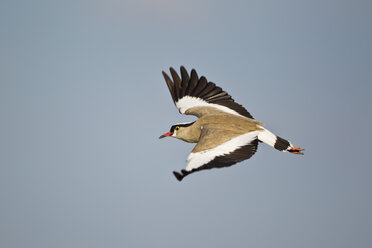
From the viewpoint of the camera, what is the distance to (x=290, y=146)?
12164 millimetres

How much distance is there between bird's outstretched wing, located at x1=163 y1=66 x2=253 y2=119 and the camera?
14.5 m

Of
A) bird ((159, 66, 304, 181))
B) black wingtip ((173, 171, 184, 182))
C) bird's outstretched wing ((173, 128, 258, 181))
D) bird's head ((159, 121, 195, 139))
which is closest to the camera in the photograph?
black wingtip ((173, 171, 184, 182))

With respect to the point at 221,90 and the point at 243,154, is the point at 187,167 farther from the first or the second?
the point at 221,90

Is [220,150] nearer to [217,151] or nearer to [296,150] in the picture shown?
[217,151]

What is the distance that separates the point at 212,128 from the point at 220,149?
1.30m

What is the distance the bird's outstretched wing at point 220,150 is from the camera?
987cm

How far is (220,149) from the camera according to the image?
1073cm

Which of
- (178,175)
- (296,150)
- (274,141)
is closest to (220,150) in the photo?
(274,141)

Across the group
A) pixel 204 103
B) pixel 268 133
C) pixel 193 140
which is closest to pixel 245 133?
pixel 268 133

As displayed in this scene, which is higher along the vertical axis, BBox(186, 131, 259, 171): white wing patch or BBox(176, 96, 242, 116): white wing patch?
BBox(176, 96, 242, 116): white wing patch

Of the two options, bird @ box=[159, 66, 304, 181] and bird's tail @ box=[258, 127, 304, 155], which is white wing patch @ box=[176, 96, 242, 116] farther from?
bird's tail @ box=[258, 127, 304, 155]

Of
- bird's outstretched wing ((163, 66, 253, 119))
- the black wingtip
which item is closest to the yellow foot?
bird's outstretched wing ((163, 66, 253, 119))

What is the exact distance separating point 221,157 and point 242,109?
3.95 m

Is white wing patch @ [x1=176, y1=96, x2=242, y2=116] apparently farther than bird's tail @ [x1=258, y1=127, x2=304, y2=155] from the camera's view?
Yes
